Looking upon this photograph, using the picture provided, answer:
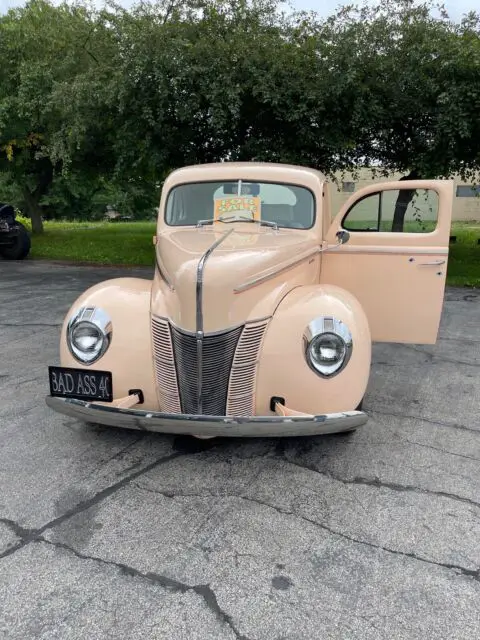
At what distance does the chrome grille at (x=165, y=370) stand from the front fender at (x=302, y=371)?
515 millimetres

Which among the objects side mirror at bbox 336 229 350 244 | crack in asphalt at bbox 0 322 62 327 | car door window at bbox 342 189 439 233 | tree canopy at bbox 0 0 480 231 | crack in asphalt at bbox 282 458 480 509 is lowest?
crack in asphalt at bbox 282 458 480 509

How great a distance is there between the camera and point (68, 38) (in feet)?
38.9

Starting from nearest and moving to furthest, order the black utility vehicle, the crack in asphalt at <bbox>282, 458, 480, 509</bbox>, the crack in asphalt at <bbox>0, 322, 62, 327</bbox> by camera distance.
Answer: the crack in asphalt at <bbox>282, 458, 480, 509</bbox> < the crack in asphalt at <bbox>0, 322, 62, 327</bbox> < the black utility vehicle

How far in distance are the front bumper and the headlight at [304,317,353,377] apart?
0.91 ft

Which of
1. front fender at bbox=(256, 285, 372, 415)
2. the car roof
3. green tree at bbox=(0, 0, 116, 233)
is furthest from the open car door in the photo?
green tree at bbox=(0, 0, 116, 233)

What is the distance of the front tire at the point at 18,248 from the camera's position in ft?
45.2

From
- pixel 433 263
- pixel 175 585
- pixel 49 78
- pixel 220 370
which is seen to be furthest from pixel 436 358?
pixel 49 78

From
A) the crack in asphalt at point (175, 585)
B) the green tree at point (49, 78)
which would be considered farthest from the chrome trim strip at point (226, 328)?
the green tree at point (49, 78)

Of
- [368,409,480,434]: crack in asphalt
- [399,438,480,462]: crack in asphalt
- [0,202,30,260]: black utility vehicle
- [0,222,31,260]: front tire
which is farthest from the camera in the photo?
[0,222,31,260]: front tire

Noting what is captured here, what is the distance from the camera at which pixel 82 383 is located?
3.16 meters

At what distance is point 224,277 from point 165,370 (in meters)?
0.68

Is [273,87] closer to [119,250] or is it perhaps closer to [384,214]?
[384,214]

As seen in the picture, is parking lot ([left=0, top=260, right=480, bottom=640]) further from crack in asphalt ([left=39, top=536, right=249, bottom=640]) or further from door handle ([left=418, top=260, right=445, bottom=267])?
door handle ([left=418, top=260, right=445, bottom=267])

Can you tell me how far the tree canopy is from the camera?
9117 millimetres
